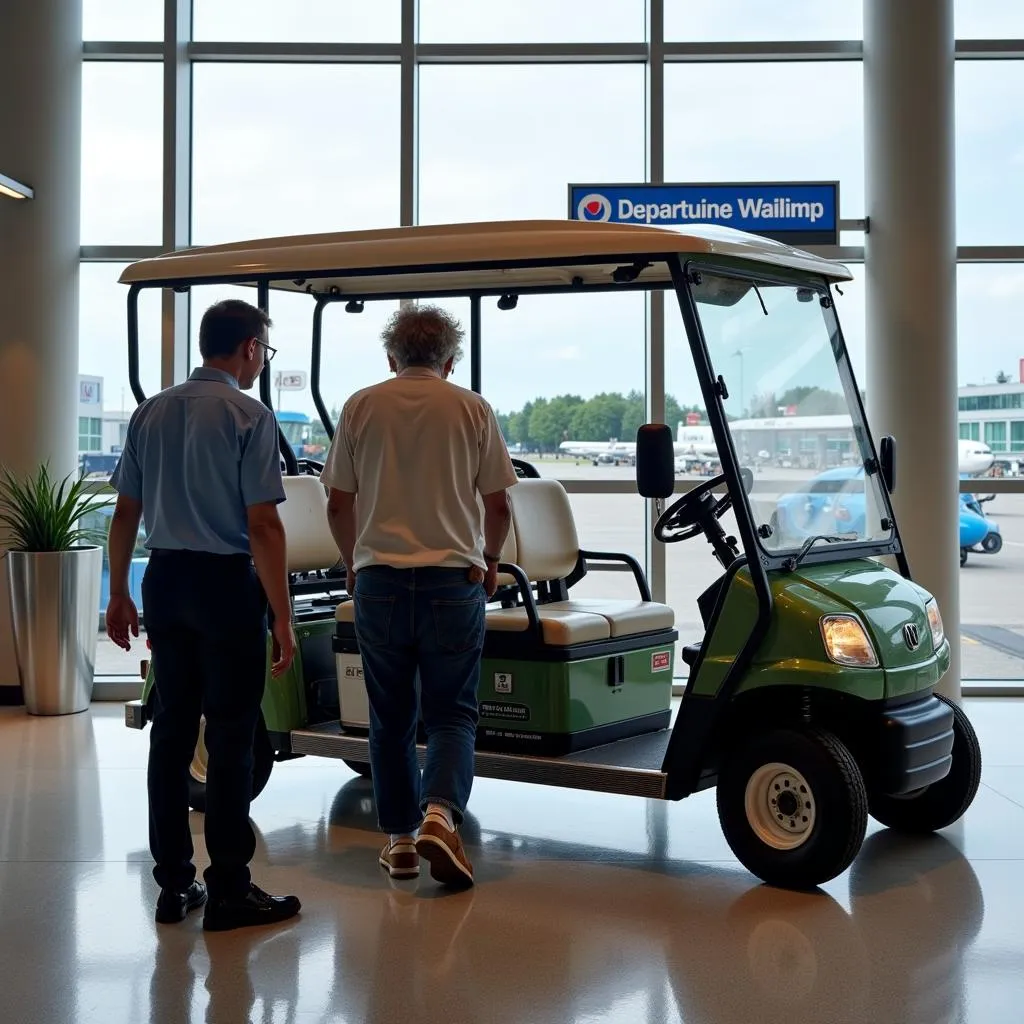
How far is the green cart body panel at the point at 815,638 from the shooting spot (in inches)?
144

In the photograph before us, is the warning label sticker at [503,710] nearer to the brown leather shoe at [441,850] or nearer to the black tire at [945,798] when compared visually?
the brown leather shoe at [441,850]

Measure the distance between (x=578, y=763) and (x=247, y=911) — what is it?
1036 millimetres

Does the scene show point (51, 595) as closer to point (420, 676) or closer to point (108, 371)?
point (108, 371)

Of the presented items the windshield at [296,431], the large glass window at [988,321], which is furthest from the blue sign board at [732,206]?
the windshield at [296,431]

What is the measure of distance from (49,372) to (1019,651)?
508cm

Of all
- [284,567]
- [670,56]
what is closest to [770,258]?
[284,567]

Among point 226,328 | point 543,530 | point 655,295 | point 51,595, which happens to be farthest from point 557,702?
point 655,295

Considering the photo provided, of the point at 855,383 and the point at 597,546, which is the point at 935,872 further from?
the point at 597,546

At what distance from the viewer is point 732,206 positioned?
22.0ft

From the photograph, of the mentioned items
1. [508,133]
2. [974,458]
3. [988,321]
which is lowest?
[974,458]

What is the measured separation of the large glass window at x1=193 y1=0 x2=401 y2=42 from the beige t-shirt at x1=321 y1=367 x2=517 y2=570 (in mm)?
3922

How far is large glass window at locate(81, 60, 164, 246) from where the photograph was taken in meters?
7.18

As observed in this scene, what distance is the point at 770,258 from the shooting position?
13.2ft

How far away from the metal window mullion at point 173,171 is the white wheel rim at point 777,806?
4.17 m
